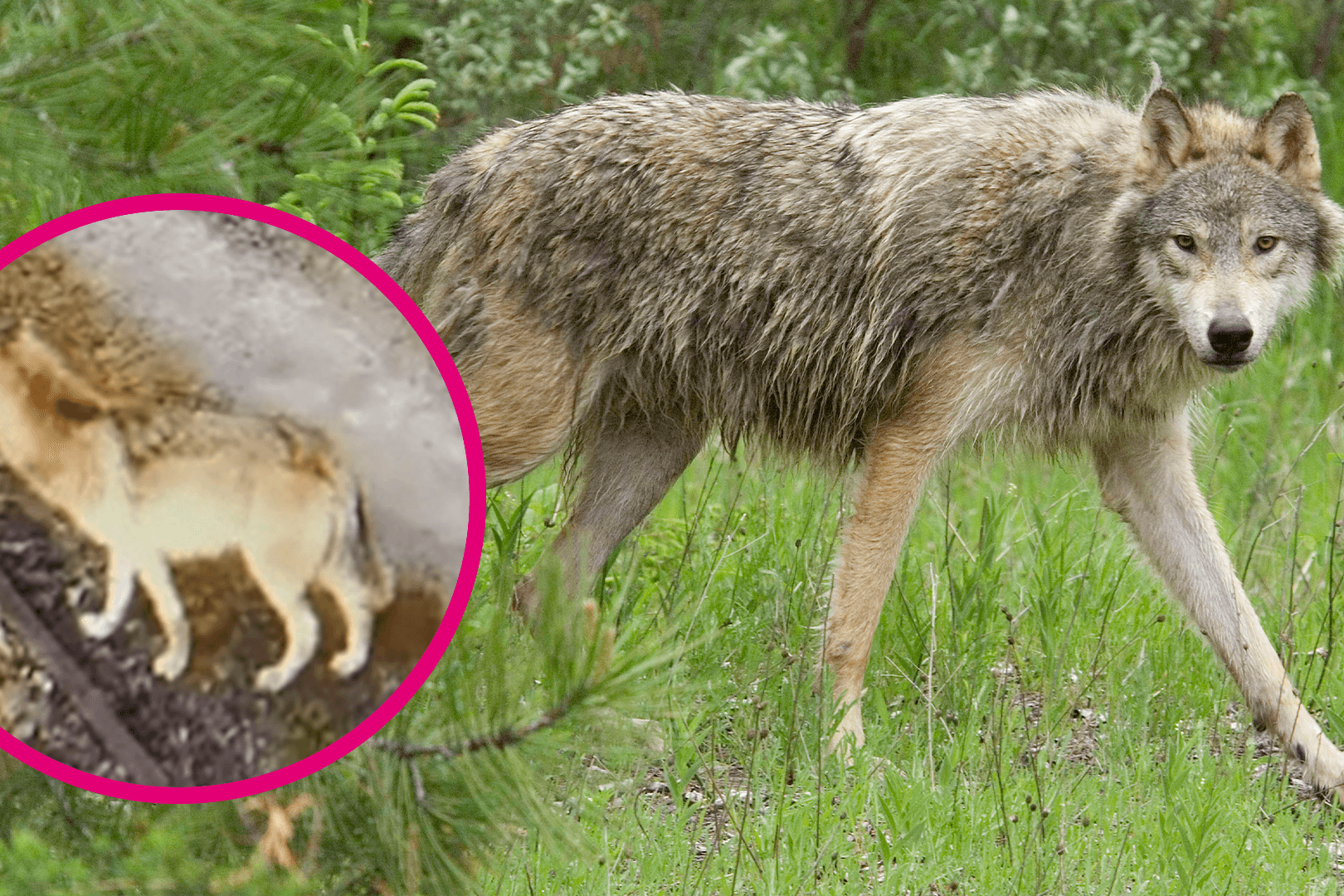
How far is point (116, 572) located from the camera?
1.75 metres

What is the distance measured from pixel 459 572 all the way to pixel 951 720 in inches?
120

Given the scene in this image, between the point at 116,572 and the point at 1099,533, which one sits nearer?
the point at 116,572

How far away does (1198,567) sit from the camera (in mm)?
4762

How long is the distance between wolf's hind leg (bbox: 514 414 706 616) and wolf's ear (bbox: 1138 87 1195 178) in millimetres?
1787

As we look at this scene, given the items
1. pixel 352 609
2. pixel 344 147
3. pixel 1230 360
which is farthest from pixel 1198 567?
pixel 352 609

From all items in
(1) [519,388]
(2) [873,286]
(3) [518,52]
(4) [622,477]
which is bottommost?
(4) [622,477]

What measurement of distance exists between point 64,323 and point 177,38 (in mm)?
629

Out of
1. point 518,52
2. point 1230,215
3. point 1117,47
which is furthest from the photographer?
point 1117,47

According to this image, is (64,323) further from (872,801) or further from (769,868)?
(872,801)

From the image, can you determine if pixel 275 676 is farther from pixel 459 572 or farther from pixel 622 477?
pixel 622 477

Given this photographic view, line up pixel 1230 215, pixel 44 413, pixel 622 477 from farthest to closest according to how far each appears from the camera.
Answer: pixel 622 477
pixel 1230 215
pixel 44 413

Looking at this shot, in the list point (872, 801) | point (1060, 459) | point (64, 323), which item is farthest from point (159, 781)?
point (1060, 459)

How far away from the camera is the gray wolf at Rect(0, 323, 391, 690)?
173 centimetres

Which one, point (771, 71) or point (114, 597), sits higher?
point (771, 71)
